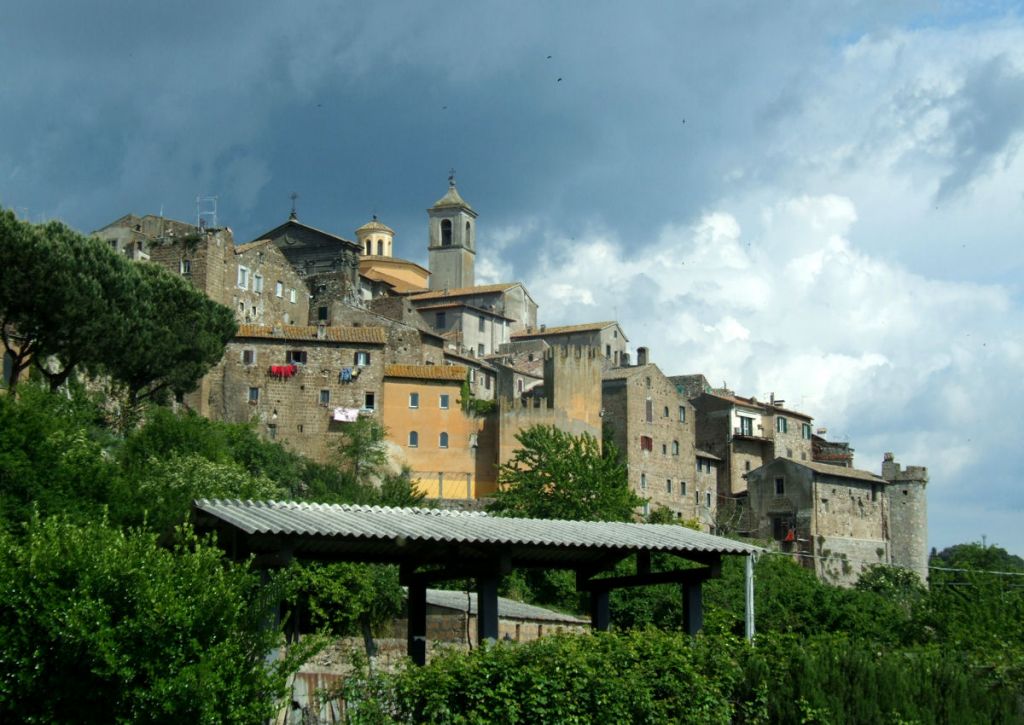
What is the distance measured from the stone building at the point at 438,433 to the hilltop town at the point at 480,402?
0.07 metres

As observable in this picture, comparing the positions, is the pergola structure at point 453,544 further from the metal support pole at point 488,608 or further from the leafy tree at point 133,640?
the leafy tree at point 133,640

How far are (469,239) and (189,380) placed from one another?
67.0 m

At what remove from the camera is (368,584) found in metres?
34.8

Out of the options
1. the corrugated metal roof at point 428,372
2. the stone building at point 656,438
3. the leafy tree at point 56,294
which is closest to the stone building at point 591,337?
the stone building at point 656,438

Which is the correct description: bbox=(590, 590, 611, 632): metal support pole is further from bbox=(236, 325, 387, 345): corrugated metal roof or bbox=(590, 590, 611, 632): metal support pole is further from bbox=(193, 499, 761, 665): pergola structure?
bbox=(236, 325, 387, 345): corrugated metal roof

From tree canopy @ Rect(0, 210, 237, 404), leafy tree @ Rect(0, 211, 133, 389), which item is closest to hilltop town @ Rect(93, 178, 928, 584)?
tree canopy @ Rect(0, 210, 237, 404)

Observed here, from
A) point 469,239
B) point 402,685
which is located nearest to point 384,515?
point 402,685

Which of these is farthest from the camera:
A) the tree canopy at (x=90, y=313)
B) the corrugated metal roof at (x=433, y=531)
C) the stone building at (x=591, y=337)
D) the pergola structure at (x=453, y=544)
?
the stone building at (x=591, y=337)

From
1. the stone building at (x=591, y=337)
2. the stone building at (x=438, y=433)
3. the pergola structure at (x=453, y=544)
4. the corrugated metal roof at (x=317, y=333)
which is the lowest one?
the pergola structure at (x=453, y=544)

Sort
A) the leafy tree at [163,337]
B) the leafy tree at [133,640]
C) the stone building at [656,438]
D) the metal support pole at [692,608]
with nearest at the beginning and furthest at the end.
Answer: the leafy tree at [133,640]
the metal support pole at [692,608]
the leafy tree at [163,337]
the stone building at [656,438]

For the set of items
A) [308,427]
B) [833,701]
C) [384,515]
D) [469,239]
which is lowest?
[833,701]

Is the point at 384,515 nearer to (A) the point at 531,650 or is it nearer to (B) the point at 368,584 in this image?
(A) the point at 531,650

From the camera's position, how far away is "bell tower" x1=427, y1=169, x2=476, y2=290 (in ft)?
390

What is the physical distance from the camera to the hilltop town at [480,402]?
67.8 meters
